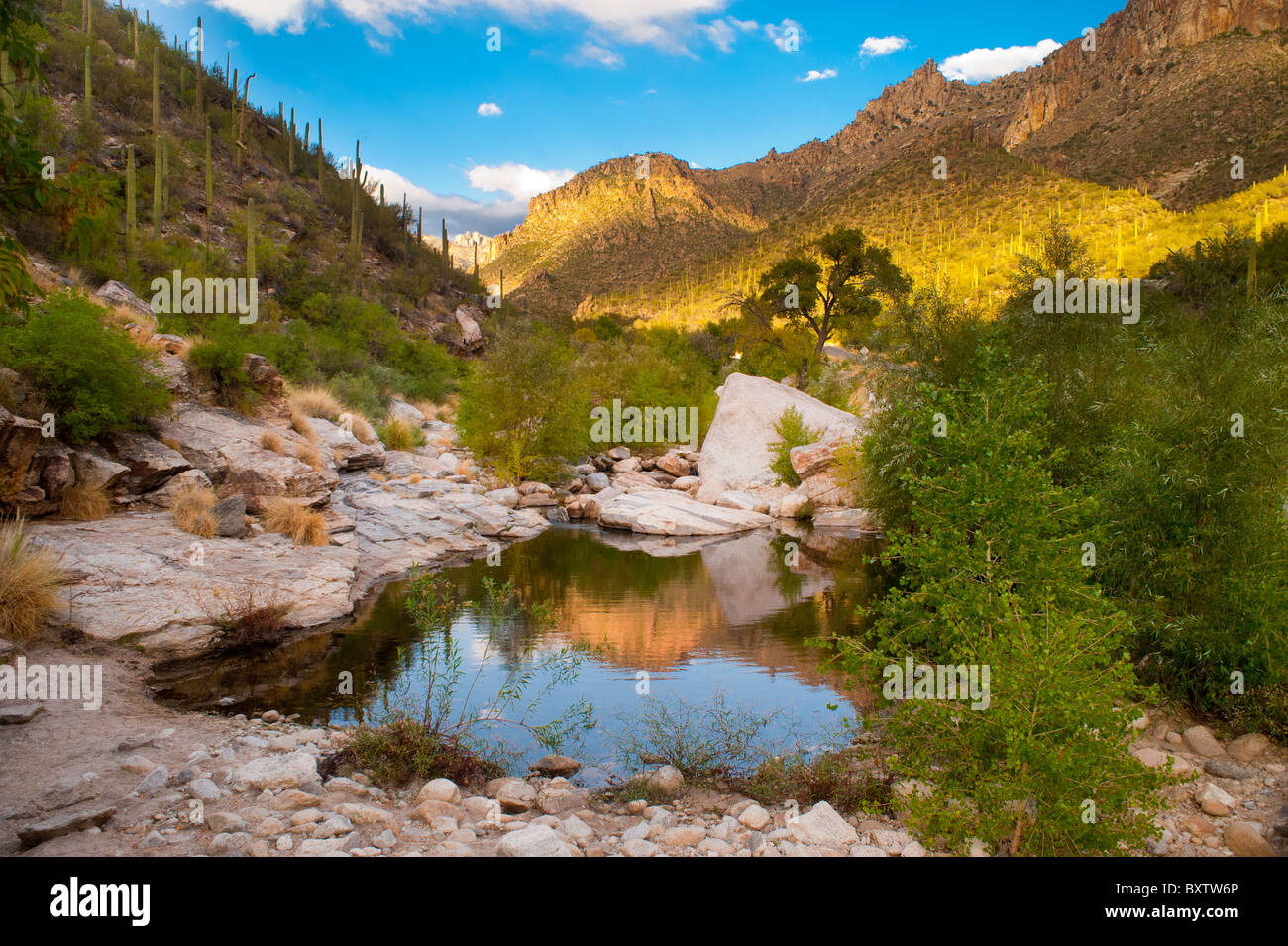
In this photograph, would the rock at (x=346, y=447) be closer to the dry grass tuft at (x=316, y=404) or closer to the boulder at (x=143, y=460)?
the dry grass tuft at (x=316, y=404)

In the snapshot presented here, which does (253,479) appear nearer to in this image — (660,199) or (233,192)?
(233,192)

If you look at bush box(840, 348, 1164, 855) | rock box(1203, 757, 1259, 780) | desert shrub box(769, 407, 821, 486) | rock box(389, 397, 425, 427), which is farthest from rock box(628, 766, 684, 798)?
rock box(389, 397, 425, 427)

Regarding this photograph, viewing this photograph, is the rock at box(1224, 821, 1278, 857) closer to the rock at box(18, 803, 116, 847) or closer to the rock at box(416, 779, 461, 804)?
the rock at box(416, 779, 461, 804)

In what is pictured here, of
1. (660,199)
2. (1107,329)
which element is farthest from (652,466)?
(660,199)

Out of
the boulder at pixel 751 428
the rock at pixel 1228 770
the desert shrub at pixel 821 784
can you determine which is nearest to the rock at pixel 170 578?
the desert shrub at pixel 821 784

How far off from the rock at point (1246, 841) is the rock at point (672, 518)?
18311 millimetres

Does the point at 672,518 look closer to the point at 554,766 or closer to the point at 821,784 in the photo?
the point at 554,766

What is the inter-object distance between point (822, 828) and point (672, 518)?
18.4 m

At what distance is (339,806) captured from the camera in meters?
4.99

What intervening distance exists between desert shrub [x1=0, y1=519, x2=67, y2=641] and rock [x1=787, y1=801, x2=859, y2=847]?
8242mm

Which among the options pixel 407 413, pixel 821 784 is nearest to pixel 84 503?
pixel 821 784

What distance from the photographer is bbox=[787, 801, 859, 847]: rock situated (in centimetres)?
485

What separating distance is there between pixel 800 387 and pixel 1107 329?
98.1 ft

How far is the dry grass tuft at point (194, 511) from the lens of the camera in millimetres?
11422
